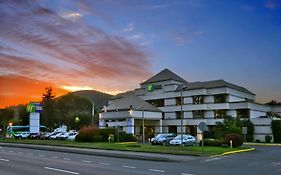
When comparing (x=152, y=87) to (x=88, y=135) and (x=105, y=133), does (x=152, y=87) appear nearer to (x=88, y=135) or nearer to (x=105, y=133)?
(x=105, y=133)

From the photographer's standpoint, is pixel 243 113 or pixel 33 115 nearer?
pixel 243 113

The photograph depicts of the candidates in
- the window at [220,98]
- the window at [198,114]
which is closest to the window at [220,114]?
the window at [220,98]

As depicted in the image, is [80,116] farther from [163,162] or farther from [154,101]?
[163,162]

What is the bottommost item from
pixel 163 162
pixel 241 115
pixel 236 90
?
pixel 163 162

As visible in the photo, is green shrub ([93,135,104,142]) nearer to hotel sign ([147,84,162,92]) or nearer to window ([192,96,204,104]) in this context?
window ([192,96,204,104])

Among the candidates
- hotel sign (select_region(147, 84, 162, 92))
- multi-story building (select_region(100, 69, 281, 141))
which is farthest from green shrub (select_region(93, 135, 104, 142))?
hotel sign (select_region(147, 84, 162, 92))

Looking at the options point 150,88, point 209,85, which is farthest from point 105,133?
point 150,88

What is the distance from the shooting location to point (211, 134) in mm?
66938

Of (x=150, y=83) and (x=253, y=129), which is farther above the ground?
(x=150, y=83)

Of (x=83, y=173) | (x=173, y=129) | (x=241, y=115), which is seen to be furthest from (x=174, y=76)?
(x=83, y=173)

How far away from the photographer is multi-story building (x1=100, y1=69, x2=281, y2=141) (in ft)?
230

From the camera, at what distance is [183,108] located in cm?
8031

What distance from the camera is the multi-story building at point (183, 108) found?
7019 centimetres

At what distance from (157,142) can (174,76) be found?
130 ft
